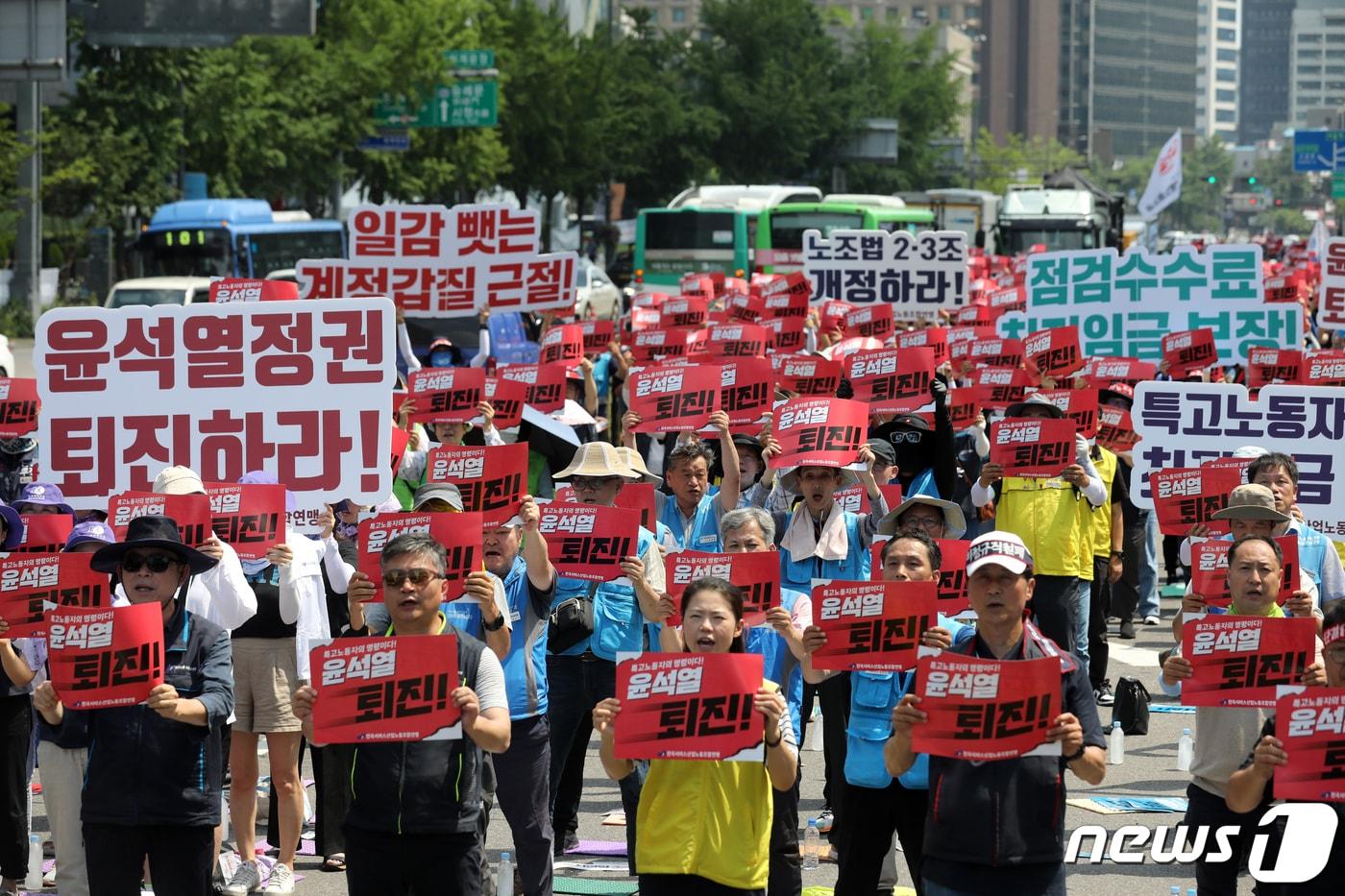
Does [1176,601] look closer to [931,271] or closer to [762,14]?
[931,271]

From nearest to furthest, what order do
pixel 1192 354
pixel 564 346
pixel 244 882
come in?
pixel 244 882
pixel 564 346
pixel 1192 354

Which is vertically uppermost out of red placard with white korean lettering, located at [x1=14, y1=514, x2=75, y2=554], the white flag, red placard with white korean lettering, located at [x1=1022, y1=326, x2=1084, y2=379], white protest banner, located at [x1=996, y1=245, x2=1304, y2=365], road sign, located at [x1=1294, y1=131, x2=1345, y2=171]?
road sign, located at [x1=1294, y1=131, x2=1345, y2=171]

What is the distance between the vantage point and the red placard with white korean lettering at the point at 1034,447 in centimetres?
1061

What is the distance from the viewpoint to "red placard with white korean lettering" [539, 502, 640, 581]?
7.94 meters

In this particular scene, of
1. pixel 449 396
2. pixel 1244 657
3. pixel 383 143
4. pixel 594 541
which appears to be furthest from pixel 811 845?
pixel 383 143

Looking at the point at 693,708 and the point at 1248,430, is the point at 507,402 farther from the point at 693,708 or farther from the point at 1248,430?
the point at 693,708

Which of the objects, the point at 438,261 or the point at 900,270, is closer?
the point at 438,261

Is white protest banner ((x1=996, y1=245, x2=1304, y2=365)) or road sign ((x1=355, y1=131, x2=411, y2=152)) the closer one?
white protest banner ((x1=996, y1=245, x2=1304, y2=365))

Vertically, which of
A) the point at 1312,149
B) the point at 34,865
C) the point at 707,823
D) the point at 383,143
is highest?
the point at 1312,149

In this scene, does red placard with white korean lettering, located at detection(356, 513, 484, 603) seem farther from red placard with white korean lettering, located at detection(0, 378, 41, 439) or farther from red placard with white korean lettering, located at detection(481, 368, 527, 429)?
red placard with white korean lettering, located at detection(0, 378, 41, 439)

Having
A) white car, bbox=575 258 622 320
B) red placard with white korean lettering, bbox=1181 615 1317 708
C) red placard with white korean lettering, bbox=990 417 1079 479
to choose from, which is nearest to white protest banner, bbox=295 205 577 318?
red placard with white korean lettering, bbox=990 417 1079 479

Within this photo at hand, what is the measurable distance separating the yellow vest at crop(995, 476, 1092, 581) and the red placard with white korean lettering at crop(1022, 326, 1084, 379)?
15.2 feet

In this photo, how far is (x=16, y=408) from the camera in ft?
38.4

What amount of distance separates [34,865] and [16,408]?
3.59 m
